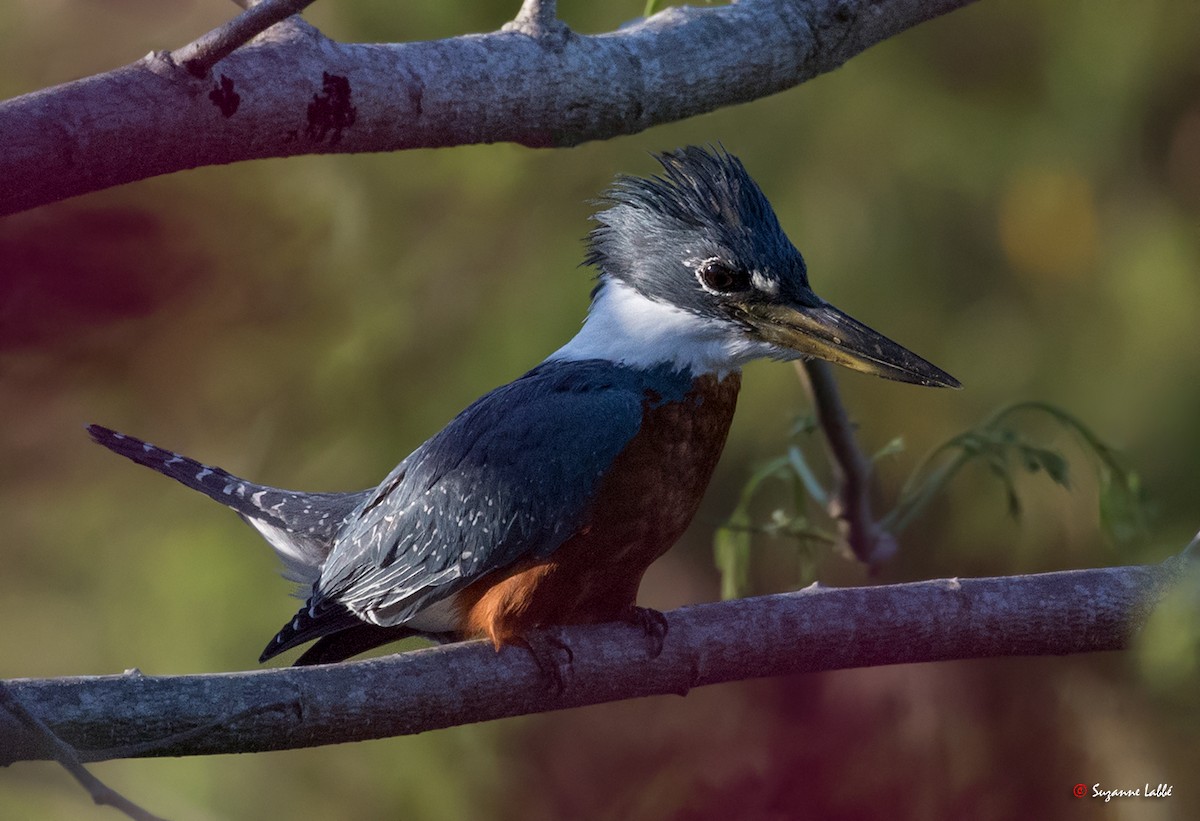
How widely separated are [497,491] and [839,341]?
0.42 metres

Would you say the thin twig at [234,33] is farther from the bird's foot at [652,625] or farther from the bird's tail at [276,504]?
the bird's foot at [652,625]

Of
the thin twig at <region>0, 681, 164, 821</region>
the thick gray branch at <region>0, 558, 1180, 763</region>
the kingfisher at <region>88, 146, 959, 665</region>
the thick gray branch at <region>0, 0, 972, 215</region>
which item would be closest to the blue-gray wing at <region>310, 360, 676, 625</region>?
the kingfisher at <region>88, 146, 959, 665</region>

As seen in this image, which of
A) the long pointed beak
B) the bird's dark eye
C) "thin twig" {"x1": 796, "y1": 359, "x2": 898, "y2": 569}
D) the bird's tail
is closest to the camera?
the long pointed beak

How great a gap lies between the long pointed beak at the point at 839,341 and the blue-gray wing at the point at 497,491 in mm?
170

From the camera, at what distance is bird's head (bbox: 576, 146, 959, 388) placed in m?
1.45

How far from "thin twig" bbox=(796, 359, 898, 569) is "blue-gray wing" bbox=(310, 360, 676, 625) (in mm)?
366

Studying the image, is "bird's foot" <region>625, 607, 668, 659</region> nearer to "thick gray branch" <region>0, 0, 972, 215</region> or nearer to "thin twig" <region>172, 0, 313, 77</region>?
"thick gray branch" <region>0, 0, 972, 215</region>

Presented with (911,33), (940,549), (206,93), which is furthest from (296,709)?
(911,33)

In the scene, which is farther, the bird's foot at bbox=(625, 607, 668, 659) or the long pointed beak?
the bird's foot at bbox=(625, 607, 668, 659)

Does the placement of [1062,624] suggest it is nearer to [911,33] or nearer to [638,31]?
[638,31]

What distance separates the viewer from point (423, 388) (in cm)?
238

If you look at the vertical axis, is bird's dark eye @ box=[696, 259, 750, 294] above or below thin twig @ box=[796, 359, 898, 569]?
above

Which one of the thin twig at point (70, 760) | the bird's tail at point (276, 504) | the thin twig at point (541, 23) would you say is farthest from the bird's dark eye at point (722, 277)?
the thin twig at point (70, 760)

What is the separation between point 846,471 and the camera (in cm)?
193
